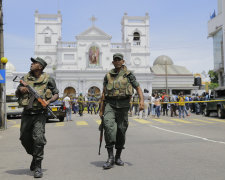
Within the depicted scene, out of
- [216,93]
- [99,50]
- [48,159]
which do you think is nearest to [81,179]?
[48,159]

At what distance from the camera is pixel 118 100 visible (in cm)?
577

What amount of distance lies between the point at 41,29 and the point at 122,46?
16.5m

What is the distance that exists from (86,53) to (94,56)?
5.44ft

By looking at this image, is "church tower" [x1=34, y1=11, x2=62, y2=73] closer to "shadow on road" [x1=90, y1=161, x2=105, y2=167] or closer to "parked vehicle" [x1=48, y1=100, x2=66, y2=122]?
"parked vehicle" [x1=48, y1=100, x2=66, y2=122]

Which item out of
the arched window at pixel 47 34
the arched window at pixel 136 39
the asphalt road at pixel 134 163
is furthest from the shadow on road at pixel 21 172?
the arched window at pixel 136 39

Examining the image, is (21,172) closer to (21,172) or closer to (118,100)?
(21,172)

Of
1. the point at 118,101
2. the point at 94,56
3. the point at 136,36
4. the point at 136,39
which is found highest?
the point at 136,36

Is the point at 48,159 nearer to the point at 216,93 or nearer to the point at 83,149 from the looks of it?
the point at 83,149

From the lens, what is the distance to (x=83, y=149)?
25.4ft

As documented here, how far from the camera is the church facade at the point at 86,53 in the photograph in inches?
2483

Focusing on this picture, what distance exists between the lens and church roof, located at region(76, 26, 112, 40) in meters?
64.0

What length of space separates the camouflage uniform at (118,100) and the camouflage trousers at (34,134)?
42.9 inches

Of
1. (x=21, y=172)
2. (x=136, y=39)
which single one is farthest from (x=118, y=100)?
(x=136, y=39)

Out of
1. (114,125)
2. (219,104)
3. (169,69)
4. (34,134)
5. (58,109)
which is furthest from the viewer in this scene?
(169,69)
